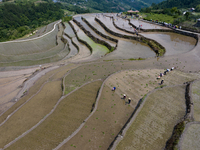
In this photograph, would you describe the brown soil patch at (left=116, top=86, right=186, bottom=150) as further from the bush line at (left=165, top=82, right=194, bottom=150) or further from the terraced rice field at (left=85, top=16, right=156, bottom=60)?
the terraced rice field at (left=85, top=16, right=156, bottom=60)

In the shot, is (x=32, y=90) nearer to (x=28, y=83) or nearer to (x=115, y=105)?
(x=28, y=83)

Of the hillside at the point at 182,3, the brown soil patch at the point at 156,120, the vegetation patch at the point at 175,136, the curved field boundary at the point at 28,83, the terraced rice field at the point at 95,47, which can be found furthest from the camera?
the hillside at the point at 182,3

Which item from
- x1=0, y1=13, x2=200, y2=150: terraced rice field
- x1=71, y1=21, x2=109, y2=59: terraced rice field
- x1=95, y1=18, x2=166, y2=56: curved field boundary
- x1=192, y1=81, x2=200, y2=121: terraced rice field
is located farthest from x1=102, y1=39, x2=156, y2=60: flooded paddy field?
x1=192, y1=81, x2=200, y2=121: terraced rice field

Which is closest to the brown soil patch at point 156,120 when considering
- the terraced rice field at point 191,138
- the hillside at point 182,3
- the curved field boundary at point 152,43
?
the terraced rice field at point 191,138

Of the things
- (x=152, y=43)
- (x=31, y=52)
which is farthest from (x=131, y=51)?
(x=31, y=52)

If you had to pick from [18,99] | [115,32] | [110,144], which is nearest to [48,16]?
[115,32]

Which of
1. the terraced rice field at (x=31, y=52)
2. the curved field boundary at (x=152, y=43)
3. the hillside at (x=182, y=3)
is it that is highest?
the hillside at (x=182, y=3)

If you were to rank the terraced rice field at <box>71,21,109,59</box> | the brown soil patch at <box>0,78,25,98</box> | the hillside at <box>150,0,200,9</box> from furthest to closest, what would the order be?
the hillside at <box>150,0,200,9</box> → the terraced rice field at <box>71,21,109,59</box> → the brown soil patch at <box>0,78,25,98</box>

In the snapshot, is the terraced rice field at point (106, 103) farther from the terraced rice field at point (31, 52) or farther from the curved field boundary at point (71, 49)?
the curved field boundary at point (71, 49)
